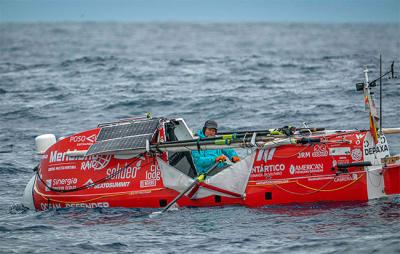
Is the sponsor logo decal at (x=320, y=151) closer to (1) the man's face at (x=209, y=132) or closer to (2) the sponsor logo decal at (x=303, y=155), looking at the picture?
(2) the sponsor logo decal at (x=303, y=155)

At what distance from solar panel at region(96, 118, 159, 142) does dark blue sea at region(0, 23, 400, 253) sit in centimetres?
158

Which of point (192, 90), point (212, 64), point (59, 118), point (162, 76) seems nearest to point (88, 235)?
point (59, 118)

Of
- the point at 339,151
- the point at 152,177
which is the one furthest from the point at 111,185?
the point at 339,151

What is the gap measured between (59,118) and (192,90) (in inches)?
319

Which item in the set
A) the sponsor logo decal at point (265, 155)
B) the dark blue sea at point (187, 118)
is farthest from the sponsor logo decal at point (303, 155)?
the dark blue sea at point (187, 118)

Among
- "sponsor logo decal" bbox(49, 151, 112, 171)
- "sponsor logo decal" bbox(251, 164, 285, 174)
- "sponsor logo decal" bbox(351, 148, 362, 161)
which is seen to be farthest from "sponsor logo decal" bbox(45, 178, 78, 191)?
"sponsor logo decal" bbox(351, 148, 362, 161)

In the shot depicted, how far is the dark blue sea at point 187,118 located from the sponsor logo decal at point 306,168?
69 centimetres

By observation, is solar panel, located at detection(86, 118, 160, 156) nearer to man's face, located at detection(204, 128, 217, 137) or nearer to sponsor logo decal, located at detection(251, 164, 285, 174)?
man's face, located at detection(204, 128, 217, 137)

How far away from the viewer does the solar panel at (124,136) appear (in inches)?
615

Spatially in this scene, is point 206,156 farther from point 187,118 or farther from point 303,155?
point 187,118

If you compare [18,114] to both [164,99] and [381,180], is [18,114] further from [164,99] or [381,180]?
[381,180]

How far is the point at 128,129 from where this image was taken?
1617 cm

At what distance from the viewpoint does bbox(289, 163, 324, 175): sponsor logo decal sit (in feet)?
48.7

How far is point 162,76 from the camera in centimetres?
3959
